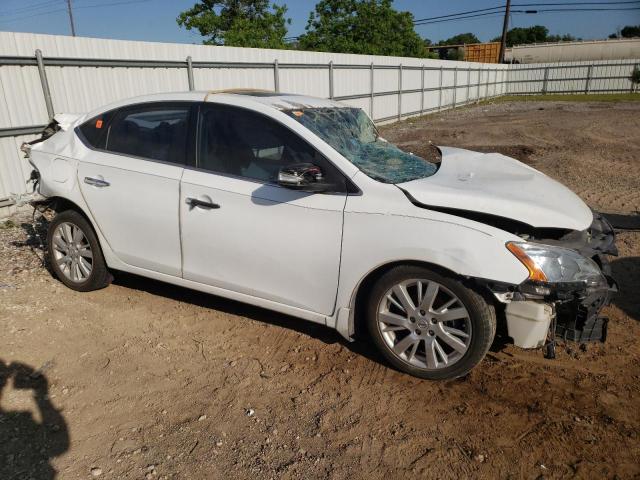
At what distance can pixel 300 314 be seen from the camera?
3.54 metres

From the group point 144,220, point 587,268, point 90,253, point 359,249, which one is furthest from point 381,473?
point 90,253

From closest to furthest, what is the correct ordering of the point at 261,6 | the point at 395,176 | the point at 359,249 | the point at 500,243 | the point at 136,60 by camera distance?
the point at 500,243, the point at 359,249, the point at 395,176, the point at 136,60, the point at 261,6

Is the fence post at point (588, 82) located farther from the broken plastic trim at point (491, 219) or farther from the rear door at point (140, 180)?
the rear door at point (140, 180)

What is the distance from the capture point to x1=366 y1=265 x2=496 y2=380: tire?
302cm

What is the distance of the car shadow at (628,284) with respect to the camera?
4311 millimetres

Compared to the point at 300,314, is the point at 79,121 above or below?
above

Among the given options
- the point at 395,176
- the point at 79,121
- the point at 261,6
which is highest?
the point at 261,6

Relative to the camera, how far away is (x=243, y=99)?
3.78 metres

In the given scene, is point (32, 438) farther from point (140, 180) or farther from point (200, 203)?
point (140, 180)

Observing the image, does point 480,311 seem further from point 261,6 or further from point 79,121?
point 261,6

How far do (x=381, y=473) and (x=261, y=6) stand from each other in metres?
32.8

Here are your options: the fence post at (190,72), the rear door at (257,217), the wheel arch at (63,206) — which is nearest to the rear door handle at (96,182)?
the wheel arch at (63,206)

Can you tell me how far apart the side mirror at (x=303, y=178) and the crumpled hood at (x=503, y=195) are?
20.2 inches

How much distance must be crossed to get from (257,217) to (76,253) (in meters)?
2.05
